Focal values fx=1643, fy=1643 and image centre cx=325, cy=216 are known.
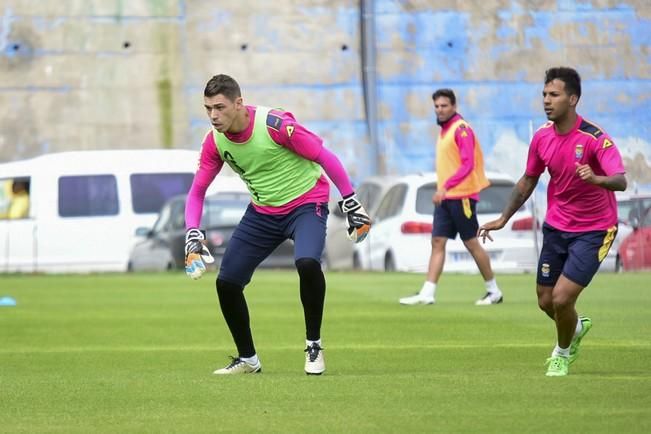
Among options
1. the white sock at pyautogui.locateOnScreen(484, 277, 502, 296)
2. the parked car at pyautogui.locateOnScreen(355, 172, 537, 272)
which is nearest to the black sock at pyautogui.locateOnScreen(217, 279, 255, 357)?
the white sock at pyautogui.locateOnScreen(484, 277, 502, 296)

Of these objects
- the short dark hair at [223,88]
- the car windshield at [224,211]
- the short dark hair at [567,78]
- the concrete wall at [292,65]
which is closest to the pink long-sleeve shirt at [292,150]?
the short dark hair at [223,88]

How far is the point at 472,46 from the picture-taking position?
1446 inches

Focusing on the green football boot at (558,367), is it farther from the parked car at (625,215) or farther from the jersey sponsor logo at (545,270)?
the parked car at (625,215)

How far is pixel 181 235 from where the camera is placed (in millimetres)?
25469

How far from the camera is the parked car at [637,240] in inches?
968

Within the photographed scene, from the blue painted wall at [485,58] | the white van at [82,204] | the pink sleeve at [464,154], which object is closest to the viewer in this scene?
the pink sleeve at [464,154]

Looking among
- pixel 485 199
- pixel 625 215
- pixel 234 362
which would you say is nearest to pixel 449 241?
pixel 485 199

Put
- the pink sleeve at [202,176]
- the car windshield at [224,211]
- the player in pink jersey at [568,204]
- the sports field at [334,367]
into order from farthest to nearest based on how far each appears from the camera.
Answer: the car windshield at [224,211]
the pink sleeve at [202,176]
the player in pink jersey at [568,204]
the sports field at [334,367]

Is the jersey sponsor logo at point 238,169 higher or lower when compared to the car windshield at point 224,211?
higher

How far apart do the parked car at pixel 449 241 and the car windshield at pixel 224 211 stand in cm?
283

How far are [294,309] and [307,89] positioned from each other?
19.5 metres

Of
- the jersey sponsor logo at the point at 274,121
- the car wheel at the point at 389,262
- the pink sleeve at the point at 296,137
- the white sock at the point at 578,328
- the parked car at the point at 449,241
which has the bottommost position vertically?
the car wheel at the point at 389,262

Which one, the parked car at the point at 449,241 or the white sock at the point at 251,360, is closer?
the white sock at the point at 251,360

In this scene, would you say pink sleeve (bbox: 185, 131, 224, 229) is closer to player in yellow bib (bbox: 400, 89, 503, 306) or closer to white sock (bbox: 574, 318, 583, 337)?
white sock (bbox: 574, 318, 583, 337)
